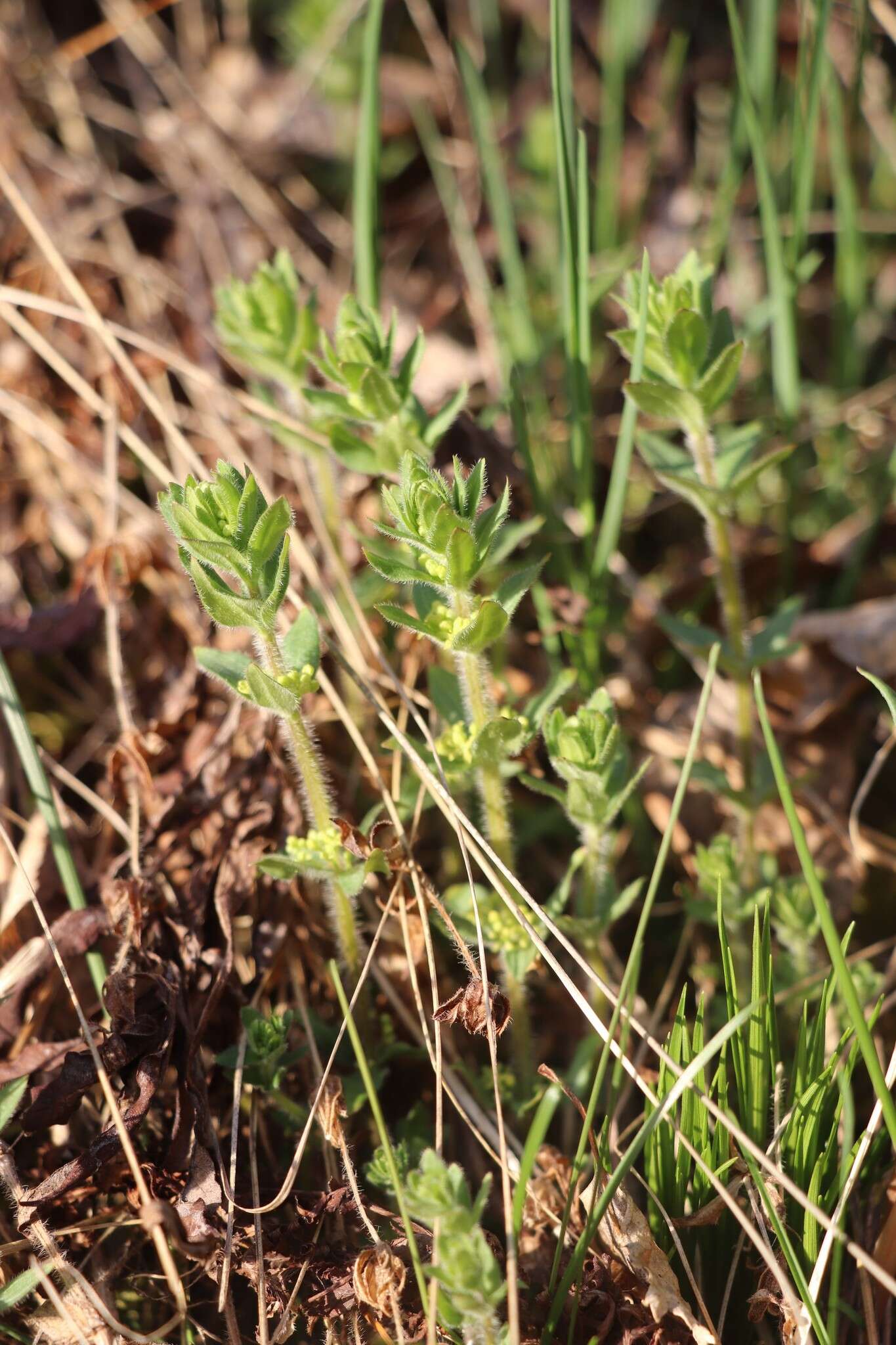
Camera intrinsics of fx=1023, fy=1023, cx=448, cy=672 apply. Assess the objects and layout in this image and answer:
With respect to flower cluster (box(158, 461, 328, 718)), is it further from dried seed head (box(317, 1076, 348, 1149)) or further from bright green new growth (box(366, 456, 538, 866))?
dried seed head (box(317, 1076, 348, 1149))

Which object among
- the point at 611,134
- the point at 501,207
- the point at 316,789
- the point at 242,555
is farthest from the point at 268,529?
the point at 611,134

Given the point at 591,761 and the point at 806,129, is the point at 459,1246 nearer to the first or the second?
the point at 591,761

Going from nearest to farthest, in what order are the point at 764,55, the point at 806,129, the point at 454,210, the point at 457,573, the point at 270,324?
1. the point at 457,573
2. the point at 270,324
3. the point at 806,129
4. the point at 764,55
5. the point at 454,210

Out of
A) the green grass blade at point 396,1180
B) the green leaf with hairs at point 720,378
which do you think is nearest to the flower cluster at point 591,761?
the green grass blade at point 396,1180

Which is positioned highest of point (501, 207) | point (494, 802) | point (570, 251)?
point (501, 207)

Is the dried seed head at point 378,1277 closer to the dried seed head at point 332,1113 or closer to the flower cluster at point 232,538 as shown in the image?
the dried seed head at point 332,1113

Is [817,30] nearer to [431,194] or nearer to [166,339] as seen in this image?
[431,194]

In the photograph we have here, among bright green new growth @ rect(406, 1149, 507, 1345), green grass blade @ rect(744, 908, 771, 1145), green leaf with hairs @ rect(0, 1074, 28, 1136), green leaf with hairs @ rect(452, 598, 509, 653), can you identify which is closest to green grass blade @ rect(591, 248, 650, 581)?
green leaf with hairs @ rect(452, 598, 509, 653)
